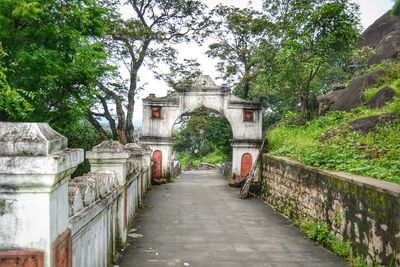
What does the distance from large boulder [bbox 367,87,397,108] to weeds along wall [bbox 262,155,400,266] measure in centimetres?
516

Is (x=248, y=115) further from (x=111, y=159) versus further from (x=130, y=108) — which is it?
(x=111, y=159)

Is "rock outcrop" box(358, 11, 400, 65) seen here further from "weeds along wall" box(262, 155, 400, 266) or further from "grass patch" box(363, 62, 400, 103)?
"weeds along wall" box(262, 155, 400, 266)

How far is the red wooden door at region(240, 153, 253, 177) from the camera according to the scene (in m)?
17.3

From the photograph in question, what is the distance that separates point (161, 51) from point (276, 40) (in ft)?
22.8

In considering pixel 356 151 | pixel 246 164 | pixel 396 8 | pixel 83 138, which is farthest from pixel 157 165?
pixel 396 8

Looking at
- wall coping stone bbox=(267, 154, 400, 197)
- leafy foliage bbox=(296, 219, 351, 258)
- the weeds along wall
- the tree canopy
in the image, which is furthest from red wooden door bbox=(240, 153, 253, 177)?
wall coping stone bbox=(267, 154, 400, 197)

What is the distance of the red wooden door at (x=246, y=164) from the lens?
56.9 ft

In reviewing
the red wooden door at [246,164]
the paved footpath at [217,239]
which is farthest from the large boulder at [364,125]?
the red wooden door at [246,164]

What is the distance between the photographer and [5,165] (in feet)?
6.93

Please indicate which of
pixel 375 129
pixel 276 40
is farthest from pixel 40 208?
pixel 276 40

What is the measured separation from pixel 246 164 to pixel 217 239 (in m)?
10.5

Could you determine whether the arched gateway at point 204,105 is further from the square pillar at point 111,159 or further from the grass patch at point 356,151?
the square pillar at point 111,159

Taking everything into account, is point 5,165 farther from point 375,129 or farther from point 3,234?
point 375,129

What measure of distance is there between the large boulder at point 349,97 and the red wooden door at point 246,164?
4.11 meters
